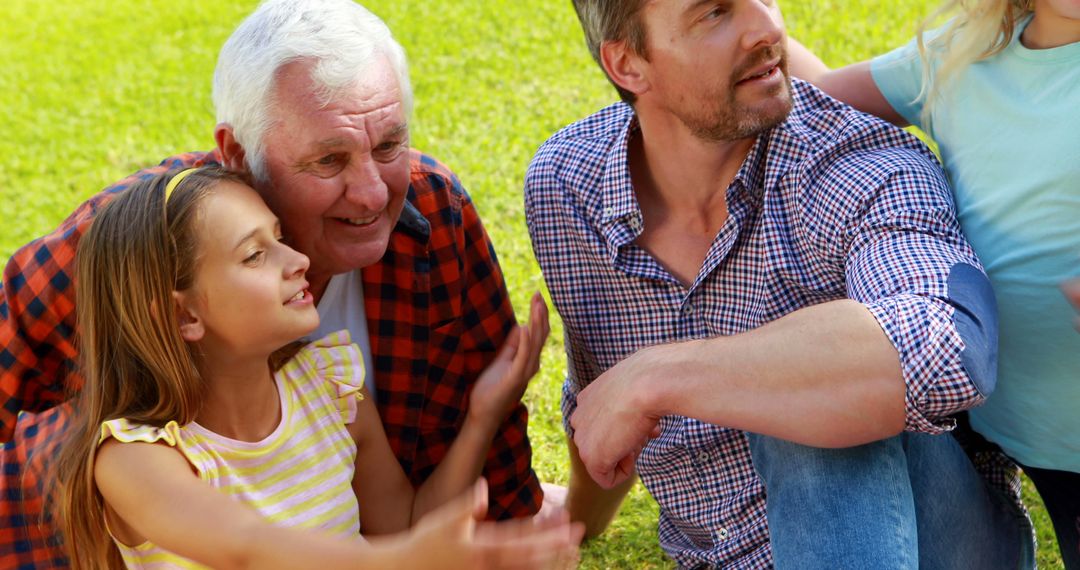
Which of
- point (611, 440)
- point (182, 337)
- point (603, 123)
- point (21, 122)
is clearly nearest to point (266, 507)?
point (182, 337)

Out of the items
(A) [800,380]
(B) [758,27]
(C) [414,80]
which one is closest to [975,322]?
(A) [800,380]

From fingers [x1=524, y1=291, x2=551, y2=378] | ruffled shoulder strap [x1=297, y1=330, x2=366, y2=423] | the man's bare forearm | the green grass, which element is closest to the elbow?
the man's bare forearm

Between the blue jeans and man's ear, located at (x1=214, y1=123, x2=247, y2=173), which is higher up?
man's ear, located at (x1=214, y1=123, x2=247, y2=173)

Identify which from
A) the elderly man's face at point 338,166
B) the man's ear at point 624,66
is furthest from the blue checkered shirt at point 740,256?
the elderly man's face at point 338,166

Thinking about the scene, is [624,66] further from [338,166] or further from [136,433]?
[136,433]

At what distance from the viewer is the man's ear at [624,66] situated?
2.80 metres

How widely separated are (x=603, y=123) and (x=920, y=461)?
1140 mm

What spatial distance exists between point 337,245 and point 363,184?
0.52 ft

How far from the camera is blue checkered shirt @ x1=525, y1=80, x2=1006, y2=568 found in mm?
2338

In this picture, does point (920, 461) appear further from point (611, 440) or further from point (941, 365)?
point (611, 440)

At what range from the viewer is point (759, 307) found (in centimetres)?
260

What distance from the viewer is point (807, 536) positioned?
2.17m

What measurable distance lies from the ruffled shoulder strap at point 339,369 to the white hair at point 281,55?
39cm

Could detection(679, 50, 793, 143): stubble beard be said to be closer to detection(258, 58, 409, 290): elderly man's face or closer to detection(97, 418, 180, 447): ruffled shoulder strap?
detection(258, 58, 409, 290): elderly man's face
